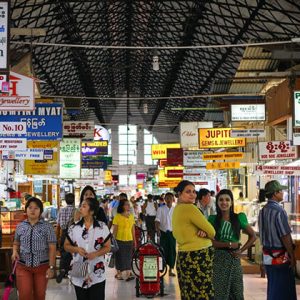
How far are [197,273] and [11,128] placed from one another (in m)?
6.58

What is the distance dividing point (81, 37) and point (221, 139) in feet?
32.8

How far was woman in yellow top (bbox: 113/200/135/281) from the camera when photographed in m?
11.8

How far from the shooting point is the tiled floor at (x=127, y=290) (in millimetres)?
10180

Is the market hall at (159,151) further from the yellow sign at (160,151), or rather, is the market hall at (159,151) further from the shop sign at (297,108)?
the yellow sign at (160,151)

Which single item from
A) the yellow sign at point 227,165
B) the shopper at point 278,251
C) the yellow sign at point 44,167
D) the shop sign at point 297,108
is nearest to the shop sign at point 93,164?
the yellow sign at point 227,165

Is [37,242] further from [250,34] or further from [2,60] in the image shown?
[250,34]

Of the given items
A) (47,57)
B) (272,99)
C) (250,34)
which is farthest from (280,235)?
(47,57)

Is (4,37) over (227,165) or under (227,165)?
over

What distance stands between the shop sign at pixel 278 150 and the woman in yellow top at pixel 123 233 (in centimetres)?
490

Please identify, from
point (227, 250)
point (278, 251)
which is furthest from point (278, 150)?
point (227, 250)

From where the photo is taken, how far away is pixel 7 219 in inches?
496

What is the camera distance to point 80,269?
21.2 ft

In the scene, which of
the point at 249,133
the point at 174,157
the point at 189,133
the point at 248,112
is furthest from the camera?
the point at 174,157

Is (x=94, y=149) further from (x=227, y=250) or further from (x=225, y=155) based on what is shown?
(x=227, y=250)
